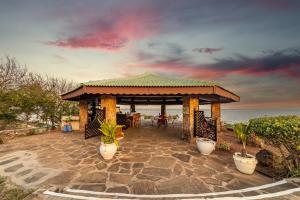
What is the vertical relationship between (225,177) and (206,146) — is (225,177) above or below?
below

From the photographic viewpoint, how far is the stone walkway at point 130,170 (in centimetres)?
381

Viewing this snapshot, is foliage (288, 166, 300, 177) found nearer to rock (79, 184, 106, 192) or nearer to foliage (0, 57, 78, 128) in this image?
A: rock (79, 184, 106, 192)

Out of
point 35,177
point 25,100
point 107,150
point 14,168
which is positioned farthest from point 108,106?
point 25,100

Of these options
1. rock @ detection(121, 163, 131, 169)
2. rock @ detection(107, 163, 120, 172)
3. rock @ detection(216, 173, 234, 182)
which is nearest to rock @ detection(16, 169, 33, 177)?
rock @ detection(107, 163, 120, 172)

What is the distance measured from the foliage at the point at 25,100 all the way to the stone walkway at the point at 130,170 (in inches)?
256

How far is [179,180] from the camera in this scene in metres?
4.11

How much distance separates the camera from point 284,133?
4.15 meters

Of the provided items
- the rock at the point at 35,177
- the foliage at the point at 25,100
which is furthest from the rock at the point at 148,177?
the foliage at the point at 25,100

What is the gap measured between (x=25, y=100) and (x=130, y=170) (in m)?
11.8

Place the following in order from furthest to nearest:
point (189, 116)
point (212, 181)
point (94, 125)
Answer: point (94, 125), point (189, 116), point (212, 181)

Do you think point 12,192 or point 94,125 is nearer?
point 12,192

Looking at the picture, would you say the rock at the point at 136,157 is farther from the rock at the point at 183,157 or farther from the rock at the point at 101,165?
the rock at the point at 183,157

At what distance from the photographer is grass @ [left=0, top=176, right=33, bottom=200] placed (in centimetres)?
337

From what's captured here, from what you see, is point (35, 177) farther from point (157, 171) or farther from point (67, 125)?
point (67, 125)
